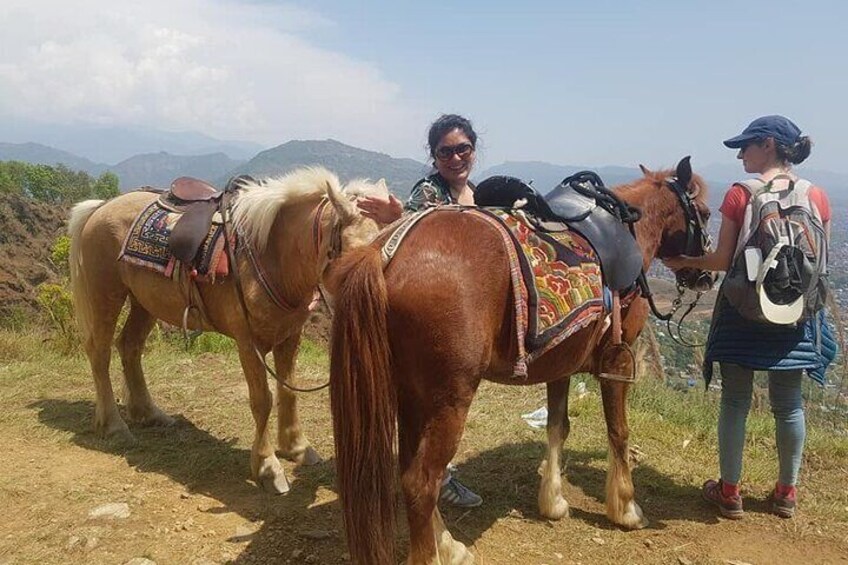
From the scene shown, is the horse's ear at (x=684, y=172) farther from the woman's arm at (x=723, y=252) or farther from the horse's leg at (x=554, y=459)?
the horse's leg at (x=554, y=459)

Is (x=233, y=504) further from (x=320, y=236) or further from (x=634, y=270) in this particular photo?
(x=634, y=270)

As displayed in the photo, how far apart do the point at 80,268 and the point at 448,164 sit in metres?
2.98

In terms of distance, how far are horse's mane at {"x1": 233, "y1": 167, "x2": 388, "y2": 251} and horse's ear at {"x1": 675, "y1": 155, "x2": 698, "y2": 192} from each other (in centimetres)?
177

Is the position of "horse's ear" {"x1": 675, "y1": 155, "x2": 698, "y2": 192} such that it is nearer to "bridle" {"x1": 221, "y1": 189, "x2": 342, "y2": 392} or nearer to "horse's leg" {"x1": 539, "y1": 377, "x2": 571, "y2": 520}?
"horse's leg" {"x1": 539, "y1": 377, "x2": 571, "y2": 520}

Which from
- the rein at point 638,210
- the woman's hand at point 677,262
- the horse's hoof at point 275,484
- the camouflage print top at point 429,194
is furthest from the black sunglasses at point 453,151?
the horse's hoof at point 275,484

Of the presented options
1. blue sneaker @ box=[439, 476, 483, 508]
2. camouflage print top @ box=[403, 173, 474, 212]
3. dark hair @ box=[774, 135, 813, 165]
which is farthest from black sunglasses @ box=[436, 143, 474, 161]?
blue sneaker @ box=[439, 476, 483, 508]

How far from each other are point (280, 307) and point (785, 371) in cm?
296

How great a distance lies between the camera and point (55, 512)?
123 inches

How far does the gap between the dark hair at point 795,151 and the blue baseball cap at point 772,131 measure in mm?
21

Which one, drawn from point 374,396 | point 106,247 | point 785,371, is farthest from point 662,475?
point 106,247

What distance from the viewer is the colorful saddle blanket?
363cm

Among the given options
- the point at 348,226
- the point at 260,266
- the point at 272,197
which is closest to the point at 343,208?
the point at 348,226

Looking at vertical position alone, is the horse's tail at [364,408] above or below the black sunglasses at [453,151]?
Answer: below

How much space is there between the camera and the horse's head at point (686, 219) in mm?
3504
